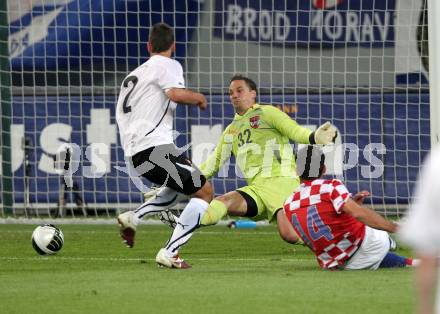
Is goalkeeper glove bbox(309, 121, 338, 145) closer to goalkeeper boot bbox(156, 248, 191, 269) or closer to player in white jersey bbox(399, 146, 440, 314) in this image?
goalkeeper boot bbox(156, 248, 191, 269)

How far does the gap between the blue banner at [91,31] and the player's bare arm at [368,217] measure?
8849 millimetres

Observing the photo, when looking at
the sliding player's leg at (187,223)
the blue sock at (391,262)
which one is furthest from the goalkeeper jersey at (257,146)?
the blue sock at (391,262)

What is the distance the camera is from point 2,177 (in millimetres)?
17375

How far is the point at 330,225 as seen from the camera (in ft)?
30.2

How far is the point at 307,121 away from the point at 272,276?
8.54m

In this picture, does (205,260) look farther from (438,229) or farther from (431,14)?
(438,229)

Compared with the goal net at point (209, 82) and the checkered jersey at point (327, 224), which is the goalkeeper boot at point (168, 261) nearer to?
the checkered jersey at point (327, 224)

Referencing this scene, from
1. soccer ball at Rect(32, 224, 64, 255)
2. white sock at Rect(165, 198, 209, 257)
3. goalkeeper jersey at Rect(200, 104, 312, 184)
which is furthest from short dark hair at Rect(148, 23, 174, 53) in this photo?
soccer ball at Rect(32, 224, 64, 255)

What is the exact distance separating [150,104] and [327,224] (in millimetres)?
1972

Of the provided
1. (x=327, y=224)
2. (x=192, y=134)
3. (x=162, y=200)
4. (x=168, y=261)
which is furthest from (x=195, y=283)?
(x=192, y=134)

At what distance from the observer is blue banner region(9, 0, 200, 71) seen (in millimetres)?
17406

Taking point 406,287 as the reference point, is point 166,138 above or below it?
above

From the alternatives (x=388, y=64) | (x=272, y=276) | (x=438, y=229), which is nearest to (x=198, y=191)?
(x=272, y=276)

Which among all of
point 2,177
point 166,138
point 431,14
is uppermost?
point 431,14
